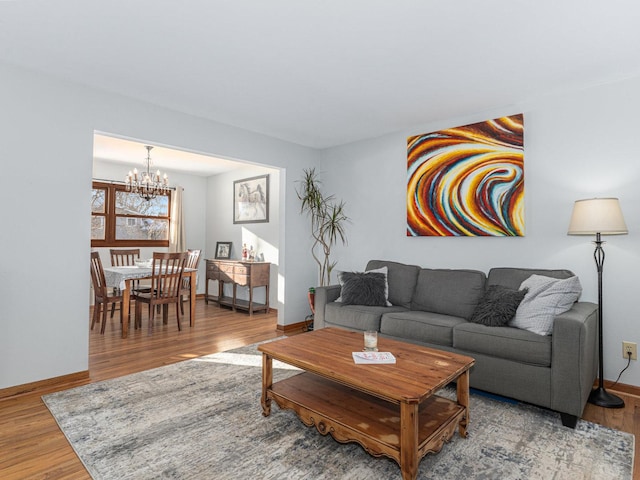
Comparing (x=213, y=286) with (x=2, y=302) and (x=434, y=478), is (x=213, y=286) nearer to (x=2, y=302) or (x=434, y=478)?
(x=2, y=302)

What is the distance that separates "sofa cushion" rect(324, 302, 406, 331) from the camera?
3.46 meters

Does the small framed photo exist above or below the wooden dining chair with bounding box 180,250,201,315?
above

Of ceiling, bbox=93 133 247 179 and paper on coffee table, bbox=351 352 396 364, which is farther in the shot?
ceiling, bbox=93 133 247 179

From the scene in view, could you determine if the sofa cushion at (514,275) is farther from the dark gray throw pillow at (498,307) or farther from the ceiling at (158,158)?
the ceiling at (158,158)

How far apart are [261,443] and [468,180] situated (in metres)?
2.99

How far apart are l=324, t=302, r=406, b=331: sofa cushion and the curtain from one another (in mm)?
4126

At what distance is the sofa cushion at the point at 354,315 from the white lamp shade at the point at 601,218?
1682 mm

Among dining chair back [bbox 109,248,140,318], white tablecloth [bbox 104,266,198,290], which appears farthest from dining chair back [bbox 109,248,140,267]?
white tablecloth [bbox 104,266,198,290]

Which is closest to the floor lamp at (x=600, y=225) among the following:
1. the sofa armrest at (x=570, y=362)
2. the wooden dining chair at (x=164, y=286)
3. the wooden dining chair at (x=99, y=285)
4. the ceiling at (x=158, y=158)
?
the sofa armrest at (x=570, y=362)

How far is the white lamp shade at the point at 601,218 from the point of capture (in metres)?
2.64

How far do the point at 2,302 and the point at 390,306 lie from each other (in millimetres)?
3223

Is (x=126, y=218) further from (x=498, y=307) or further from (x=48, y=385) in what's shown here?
(x=498, y=307)

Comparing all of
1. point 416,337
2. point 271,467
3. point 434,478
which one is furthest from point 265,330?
point 434,478

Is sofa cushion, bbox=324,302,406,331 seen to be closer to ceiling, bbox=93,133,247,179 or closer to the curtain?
ceiling, bbox=93,133,247,179
